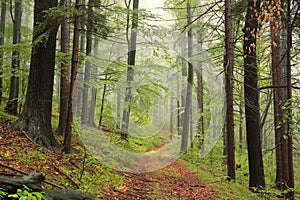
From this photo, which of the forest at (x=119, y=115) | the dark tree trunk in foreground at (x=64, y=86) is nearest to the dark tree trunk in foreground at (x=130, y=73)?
the forest at (x=119, y=115)

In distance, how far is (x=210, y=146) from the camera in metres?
15.6

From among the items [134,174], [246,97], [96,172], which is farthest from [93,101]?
[246,97]

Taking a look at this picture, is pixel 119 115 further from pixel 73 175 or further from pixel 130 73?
pixel 73 175

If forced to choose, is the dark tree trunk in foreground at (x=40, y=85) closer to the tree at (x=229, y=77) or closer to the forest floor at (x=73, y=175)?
the forest floor at (x=73, y=175)

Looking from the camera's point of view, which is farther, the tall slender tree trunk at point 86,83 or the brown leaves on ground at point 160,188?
the tall slender tree trunk at point 86,83

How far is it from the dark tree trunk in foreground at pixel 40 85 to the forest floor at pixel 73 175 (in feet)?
1.09

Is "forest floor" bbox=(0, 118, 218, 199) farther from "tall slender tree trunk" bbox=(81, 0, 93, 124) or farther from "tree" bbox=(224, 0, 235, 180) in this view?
"tall slender tree trunk" bbox=(81, 0, 93, 124)

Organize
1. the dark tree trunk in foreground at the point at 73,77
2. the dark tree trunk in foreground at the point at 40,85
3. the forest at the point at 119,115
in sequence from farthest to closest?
the dark tree trunk in foreground at the point at 40,85 < the dark tree trunk in foreground at the point at 73,77 < the forest at the point at 119,115

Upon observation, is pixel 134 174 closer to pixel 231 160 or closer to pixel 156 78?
pixel 231 160

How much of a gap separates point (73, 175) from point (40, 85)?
2866 mm

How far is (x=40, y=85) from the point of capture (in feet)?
23.4

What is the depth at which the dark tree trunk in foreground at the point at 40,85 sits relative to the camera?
22.6ft

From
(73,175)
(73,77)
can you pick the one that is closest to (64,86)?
(73,77)

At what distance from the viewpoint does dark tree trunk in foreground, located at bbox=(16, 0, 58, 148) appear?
271 inches
